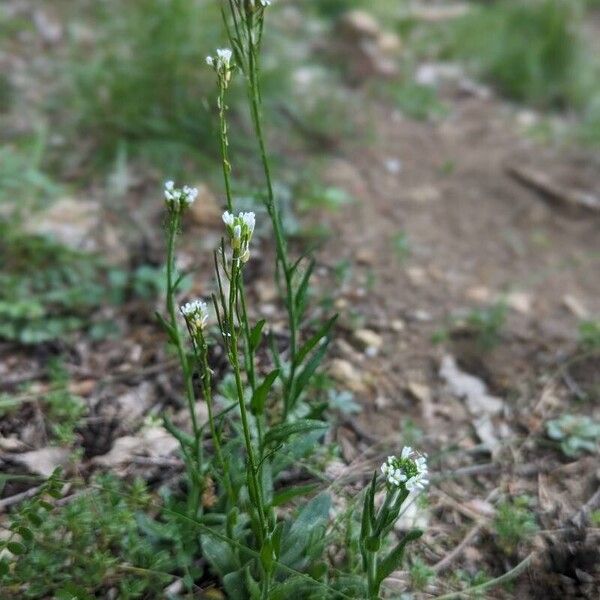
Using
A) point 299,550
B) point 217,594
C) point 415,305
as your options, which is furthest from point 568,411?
point 217,594

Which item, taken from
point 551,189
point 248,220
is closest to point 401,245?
point 551,189

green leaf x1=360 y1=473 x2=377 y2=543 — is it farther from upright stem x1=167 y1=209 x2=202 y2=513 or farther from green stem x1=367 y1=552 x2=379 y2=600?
upright stem x1=167 y1=209 x2=202 y2=513

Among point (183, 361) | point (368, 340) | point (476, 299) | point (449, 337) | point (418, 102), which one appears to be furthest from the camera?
point (418, 102)

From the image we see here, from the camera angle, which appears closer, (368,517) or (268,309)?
(368,517)

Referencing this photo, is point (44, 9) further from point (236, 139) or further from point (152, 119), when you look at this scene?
point (236, 139)

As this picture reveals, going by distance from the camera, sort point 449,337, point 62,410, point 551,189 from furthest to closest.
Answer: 1. point 551,189
2. point 449,337
3. point 62,410

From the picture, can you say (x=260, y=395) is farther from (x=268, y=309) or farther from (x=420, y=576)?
(x=268, y=309)

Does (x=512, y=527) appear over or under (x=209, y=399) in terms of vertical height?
under
